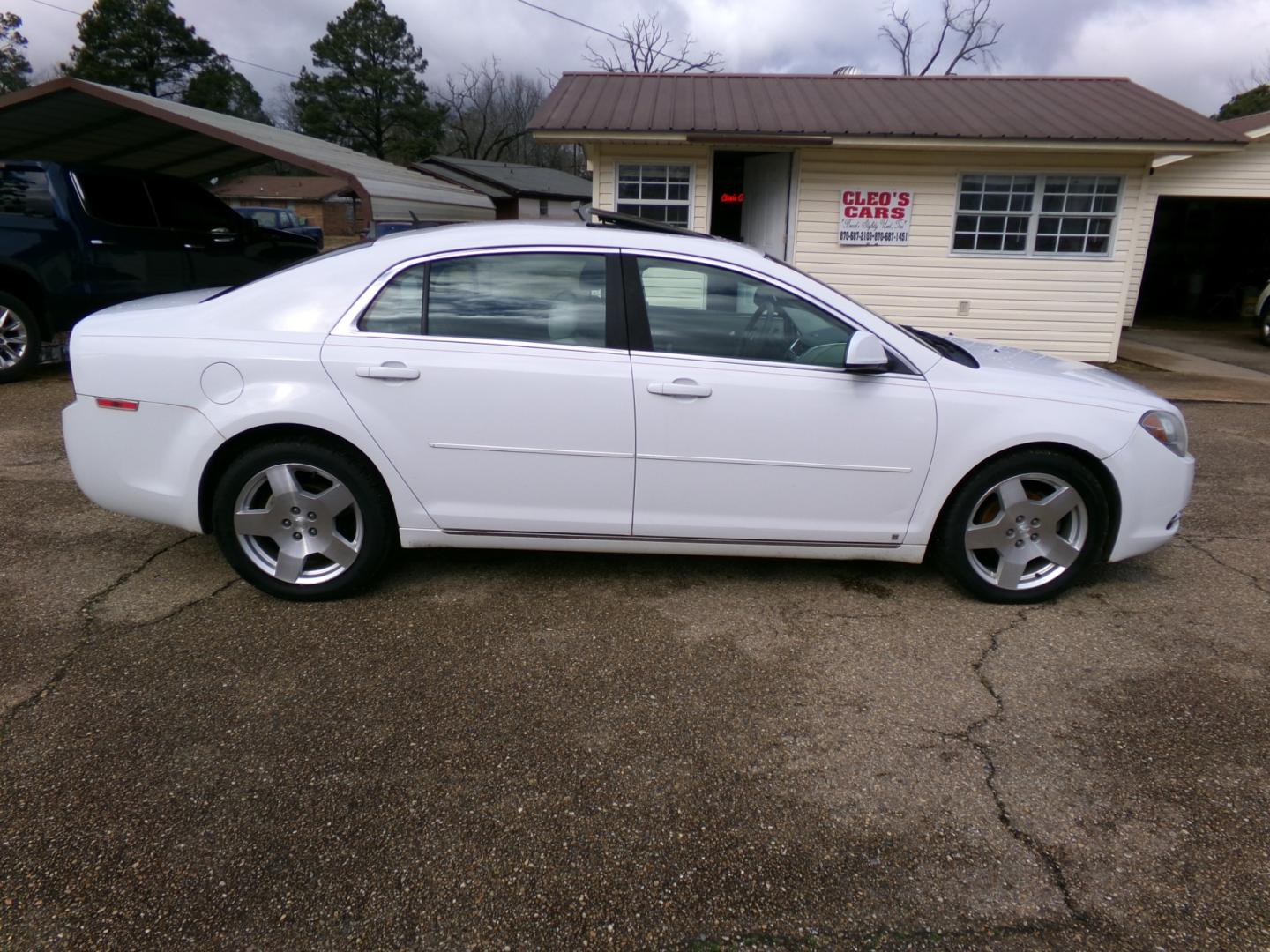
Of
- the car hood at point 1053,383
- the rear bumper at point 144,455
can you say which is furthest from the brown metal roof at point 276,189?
the car hood at point 1053,383

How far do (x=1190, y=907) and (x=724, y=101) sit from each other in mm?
10883

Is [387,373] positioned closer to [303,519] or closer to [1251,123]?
[303,519]

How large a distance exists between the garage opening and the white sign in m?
10.3

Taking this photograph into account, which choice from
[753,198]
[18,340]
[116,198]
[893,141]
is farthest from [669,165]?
[18,340]

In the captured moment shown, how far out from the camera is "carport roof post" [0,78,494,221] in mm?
8445

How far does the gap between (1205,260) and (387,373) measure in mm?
21995

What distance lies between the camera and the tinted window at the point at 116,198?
312 inches

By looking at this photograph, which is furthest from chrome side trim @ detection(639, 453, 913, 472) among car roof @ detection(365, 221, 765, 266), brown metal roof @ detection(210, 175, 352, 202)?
brown metal roof @ detection(210, 175, 352, 202)

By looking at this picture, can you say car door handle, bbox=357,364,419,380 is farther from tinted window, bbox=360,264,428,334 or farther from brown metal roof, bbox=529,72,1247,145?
brown metal roof, bbox=529,72,1247,145

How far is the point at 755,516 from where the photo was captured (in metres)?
3.70

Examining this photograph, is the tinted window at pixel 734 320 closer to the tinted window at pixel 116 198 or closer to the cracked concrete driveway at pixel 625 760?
the cracked concrete driveway at pixel 625 760


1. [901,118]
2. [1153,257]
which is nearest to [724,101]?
[901,118]

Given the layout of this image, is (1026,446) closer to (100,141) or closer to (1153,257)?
(100,141)

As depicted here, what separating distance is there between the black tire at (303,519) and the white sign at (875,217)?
29.0ft
